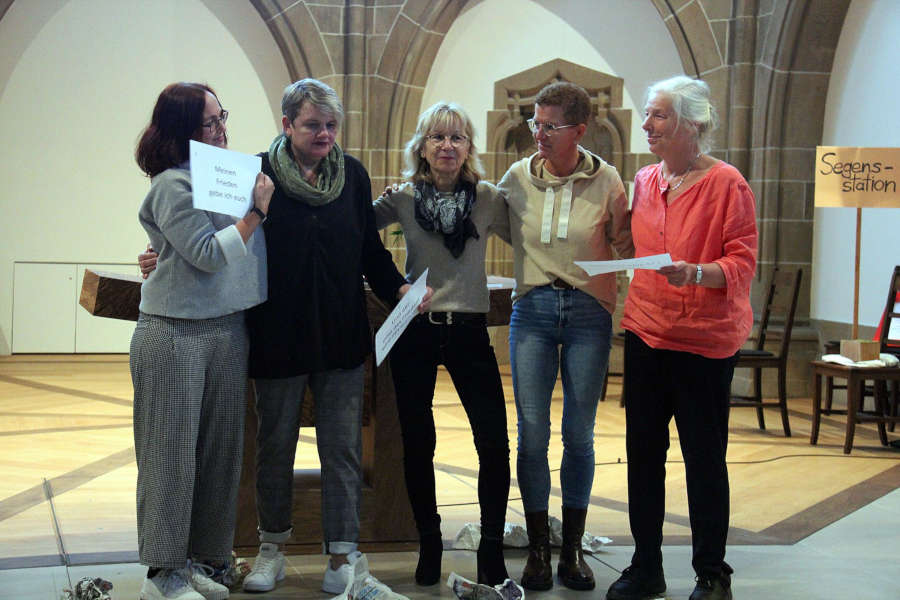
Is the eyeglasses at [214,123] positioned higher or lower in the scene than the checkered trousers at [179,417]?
higher

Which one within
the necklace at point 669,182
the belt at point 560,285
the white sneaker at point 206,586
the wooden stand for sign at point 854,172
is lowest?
the white sneaker at point 206,586

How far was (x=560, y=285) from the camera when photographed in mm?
3154

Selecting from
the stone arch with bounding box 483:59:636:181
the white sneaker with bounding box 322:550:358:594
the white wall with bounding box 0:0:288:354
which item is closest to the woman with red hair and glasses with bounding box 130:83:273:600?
the white sneaker with bounding box 322:550:358:594

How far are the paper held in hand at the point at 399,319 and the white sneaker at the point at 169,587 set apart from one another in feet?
2.67

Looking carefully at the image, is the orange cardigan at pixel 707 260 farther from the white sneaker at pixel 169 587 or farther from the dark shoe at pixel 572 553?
the white sneaker at pixel 169 587

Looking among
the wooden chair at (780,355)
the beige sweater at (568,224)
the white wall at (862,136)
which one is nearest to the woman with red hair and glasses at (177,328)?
the beige sweater at (568,224)

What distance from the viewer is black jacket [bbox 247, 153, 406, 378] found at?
2986mm

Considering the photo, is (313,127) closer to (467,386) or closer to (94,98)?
(467,386)

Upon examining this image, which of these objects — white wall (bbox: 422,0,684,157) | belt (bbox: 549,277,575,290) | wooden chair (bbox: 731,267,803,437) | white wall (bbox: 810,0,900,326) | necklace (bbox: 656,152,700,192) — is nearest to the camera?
necklace (bbox: 656,152,700,192)

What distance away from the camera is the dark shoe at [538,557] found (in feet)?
10.4

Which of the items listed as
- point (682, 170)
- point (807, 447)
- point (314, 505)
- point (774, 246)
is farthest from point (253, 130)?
point (682, 170)

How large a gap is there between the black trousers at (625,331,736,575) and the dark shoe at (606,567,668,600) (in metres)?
0.03

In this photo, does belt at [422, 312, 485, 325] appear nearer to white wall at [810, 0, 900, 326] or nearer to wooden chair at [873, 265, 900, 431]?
wooden chair at [873, 265, 900, 431]

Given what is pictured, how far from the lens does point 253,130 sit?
31.9ft
